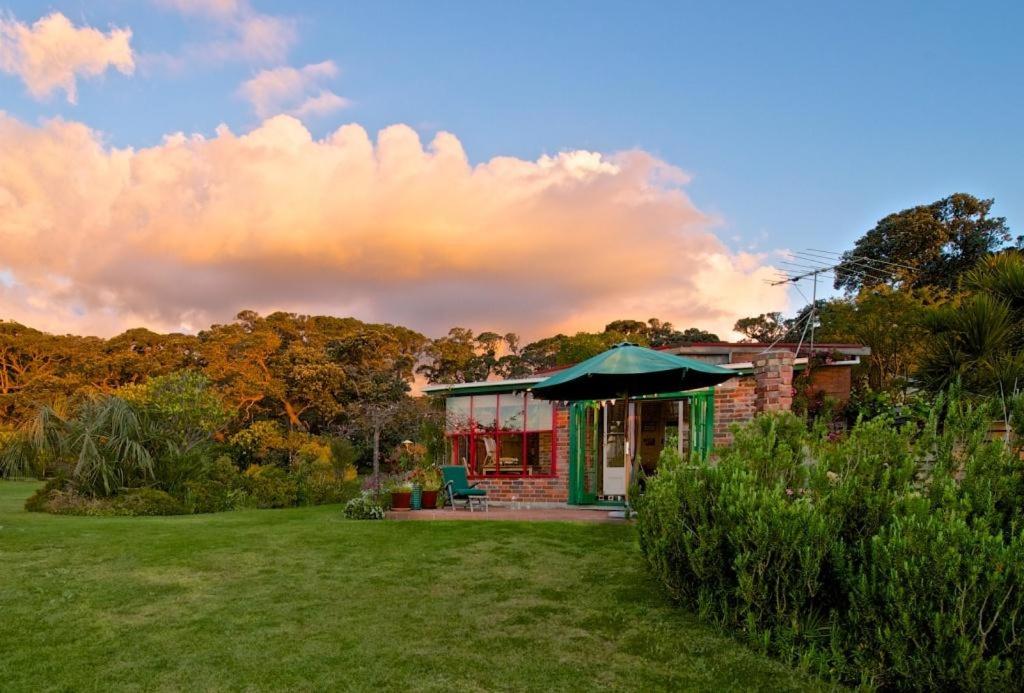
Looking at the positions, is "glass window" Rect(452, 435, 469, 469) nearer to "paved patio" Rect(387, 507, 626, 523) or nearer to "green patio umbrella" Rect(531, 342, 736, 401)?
"paved patio" Rect(387, 507, 626, 523)

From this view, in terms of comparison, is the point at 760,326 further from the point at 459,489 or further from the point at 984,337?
the point at 984,337

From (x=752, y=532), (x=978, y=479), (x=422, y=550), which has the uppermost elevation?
(x=978, y=479)

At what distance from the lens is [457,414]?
16625 millimetres

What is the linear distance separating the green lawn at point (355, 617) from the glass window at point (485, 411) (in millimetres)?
7492

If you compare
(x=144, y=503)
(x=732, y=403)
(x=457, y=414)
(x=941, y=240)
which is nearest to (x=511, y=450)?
(x=457, y=414)

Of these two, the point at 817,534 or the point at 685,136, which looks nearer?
the point at 817,534

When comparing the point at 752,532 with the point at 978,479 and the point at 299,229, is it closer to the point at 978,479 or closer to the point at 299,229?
the point at 978,479

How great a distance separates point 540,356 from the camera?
3625cm

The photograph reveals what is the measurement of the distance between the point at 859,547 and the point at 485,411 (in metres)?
12.4

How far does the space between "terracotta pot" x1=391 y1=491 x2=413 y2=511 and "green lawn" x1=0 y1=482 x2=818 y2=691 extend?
304 cm

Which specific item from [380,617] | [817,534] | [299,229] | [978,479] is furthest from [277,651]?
[299,229]

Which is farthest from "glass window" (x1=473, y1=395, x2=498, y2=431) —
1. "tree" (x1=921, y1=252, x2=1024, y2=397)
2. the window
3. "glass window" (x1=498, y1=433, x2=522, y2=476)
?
"tree" (x1=921, y1=252, x2=1024, y2=397)

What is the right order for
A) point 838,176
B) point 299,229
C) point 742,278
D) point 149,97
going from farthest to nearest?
point 299,229 → point 742,278 → point 838,176 → point 149,97

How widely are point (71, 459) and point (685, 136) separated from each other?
1299 cm
